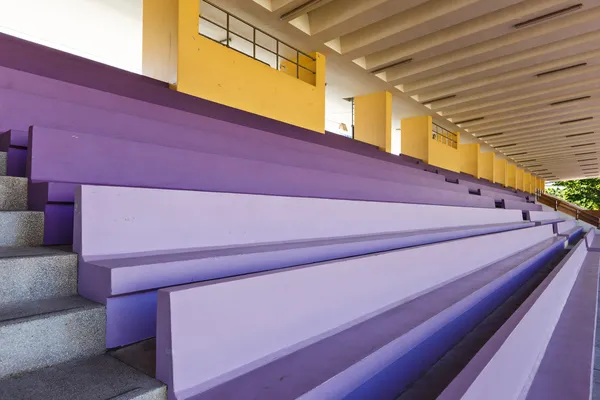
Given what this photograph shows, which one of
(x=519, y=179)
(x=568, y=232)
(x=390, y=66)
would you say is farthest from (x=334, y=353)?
(x=519, y=179)

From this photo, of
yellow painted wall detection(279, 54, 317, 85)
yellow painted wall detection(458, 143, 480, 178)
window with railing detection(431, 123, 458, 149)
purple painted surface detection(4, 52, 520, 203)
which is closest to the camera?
purple painted surface detection(4, 52, 520, 203)

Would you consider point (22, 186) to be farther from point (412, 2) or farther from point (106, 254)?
point (412, 2)

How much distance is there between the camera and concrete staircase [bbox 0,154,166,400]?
564 millimetres

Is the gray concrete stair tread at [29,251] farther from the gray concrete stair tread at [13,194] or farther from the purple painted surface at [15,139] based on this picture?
the purple painted surface at [15,139]

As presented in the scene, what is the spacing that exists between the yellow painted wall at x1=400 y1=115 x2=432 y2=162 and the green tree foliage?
15.5 meters

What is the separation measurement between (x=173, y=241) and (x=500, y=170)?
1289 centimetres

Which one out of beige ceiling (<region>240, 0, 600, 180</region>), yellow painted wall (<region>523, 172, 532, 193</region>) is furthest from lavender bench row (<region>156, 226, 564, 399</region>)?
yellow painted wall (<region>523, 172, 532, 193</region>)

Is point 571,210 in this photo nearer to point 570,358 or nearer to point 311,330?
point 570,358

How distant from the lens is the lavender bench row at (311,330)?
0.59 m

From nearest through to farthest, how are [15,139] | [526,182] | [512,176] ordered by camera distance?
[15,139]
[512,176]
[526,182]

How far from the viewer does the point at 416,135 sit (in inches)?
290

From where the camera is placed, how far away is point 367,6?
3.58 meters

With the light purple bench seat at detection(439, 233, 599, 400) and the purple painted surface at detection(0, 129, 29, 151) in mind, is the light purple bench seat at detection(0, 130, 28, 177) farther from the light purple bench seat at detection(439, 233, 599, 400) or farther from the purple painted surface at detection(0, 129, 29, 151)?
the light purple bench seat at detection(439, 233, 599, 400)

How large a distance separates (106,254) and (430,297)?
106 cm
